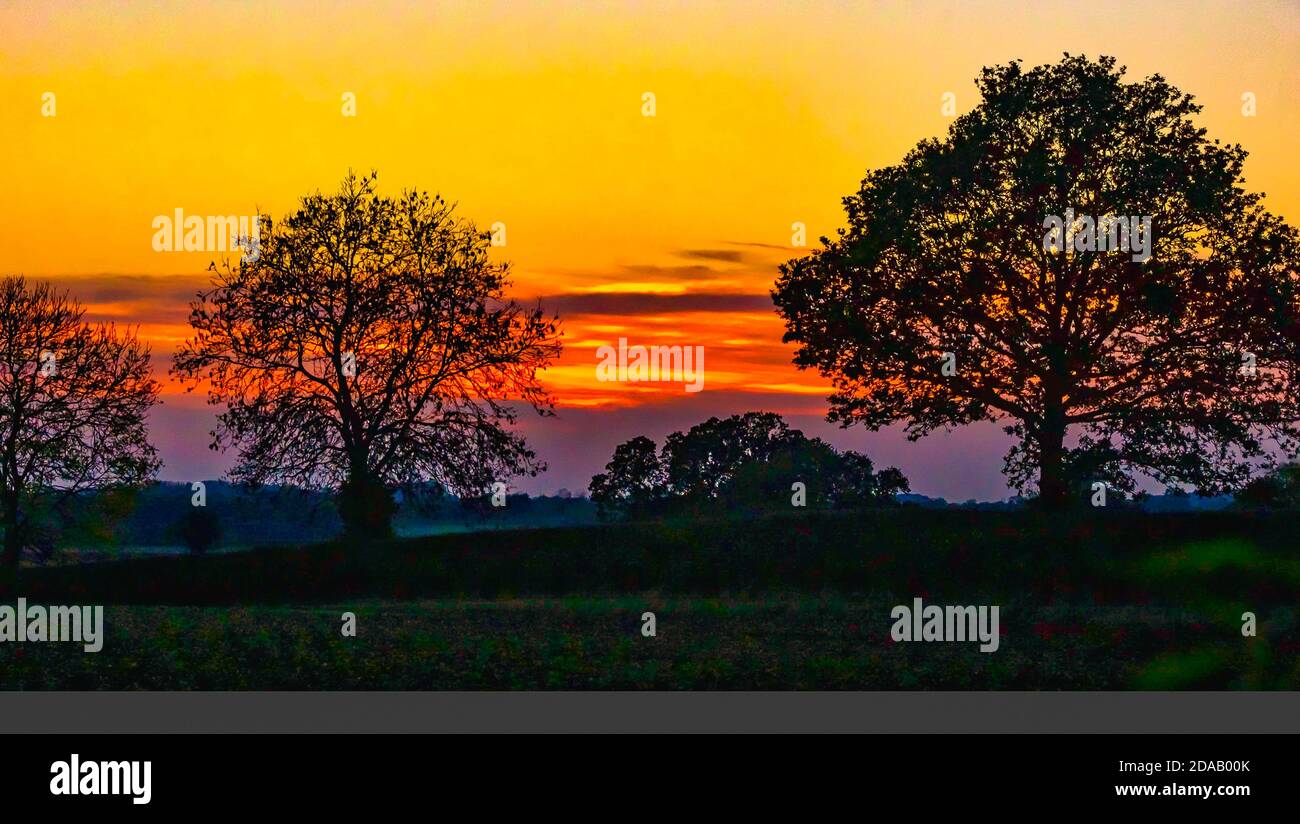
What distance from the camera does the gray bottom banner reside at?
1691cm

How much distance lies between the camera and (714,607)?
32.9 metres

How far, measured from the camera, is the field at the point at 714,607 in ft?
72.0

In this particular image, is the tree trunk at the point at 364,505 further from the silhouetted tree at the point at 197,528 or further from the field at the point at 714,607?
the silhouetted tree at the point at 197,528

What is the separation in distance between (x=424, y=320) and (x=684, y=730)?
3085 cm

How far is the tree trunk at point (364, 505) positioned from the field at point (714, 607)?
1587 millimetres

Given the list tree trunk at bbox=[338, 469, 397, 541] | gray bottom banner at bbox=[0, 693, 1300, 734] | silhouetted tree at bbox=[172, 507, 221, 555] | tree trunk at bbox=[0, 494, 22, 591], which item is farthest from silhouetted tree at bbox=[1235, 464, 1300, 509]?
silhouetted tree at bbox=[172, 507, 221, 555]

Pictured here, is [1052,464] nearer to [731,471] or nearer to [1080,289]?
[1080,289]

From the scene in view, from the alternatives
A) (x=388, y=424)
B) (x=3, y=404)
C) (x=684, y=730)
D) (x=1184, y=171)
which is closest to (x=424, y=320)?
(x=388, y=424)

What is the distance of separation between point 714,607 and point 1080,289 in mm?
15576

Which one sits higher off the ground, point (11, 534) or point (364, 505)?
point (364, 505)

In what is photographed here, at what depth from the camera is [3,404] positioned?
167 feet

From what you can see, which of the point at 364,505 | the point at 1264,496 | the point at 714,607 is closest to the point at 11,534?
the point at 364,505

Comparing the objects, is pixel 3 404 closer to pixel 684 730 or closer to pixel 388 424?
pixel 388 424

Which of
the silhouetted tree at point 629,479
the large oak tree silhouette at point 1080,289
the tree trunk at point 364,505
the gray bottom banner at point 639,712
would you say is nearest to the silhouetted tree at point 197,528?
the silhouetted tree at point 629,479
